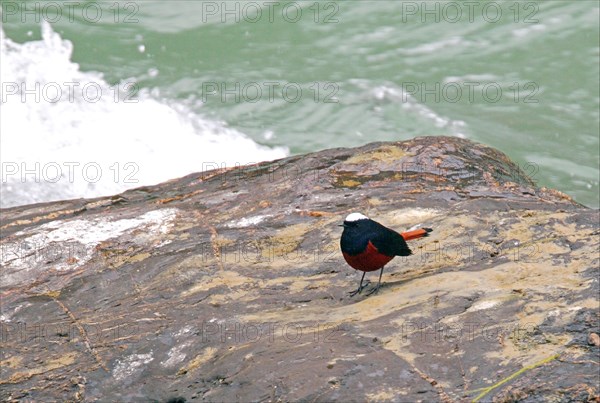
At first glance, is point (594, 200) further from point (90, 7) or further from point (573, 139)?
point (90, 7)

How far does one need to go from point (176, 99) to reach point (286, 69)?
147cm

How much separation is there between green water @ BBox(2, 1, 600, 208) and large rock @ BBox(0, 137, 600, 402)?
4.73 meters

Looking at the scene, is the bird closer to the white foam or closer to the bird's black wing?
the bird's black wing

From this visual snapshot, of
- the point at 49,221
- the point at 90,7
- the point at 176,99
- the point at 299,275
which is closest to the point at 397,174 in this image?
the point at 299,275

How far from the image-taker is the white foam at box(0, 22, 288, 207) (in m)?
10.7

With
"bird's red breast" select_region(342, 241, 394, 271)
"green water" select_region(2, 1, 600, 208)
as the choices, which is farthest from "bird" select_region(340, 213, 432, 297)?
"green water" select_region(2, 1, 600, 208)

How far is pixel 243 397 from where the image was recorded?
4.25m

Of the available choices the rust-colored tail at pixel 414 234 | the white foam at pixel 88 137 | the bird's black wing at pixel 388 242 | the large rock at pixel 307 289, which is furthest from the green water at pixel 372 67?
the bird's black wing at pixel 388 242

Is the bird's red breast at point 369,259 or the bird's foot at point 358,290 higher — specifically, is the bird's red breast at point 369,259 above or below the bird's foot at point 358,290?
above

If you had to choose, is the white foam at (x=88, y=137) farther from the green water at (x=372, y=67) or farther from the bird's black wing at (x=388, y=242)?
the bird's black wing at (x=388, y=242)

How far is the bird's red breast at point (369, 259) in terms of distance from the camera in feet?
16.4

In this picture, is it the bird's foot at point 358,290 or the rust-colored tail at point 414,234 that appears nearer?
the bird's foot at point 358,290

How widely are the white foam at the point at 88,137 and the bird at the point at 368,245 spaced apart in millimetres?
5883

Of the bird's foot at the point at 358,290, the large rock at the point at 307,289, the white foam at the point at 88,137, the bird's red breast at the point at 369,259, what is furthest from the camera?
the white foam at the point at 88,137
